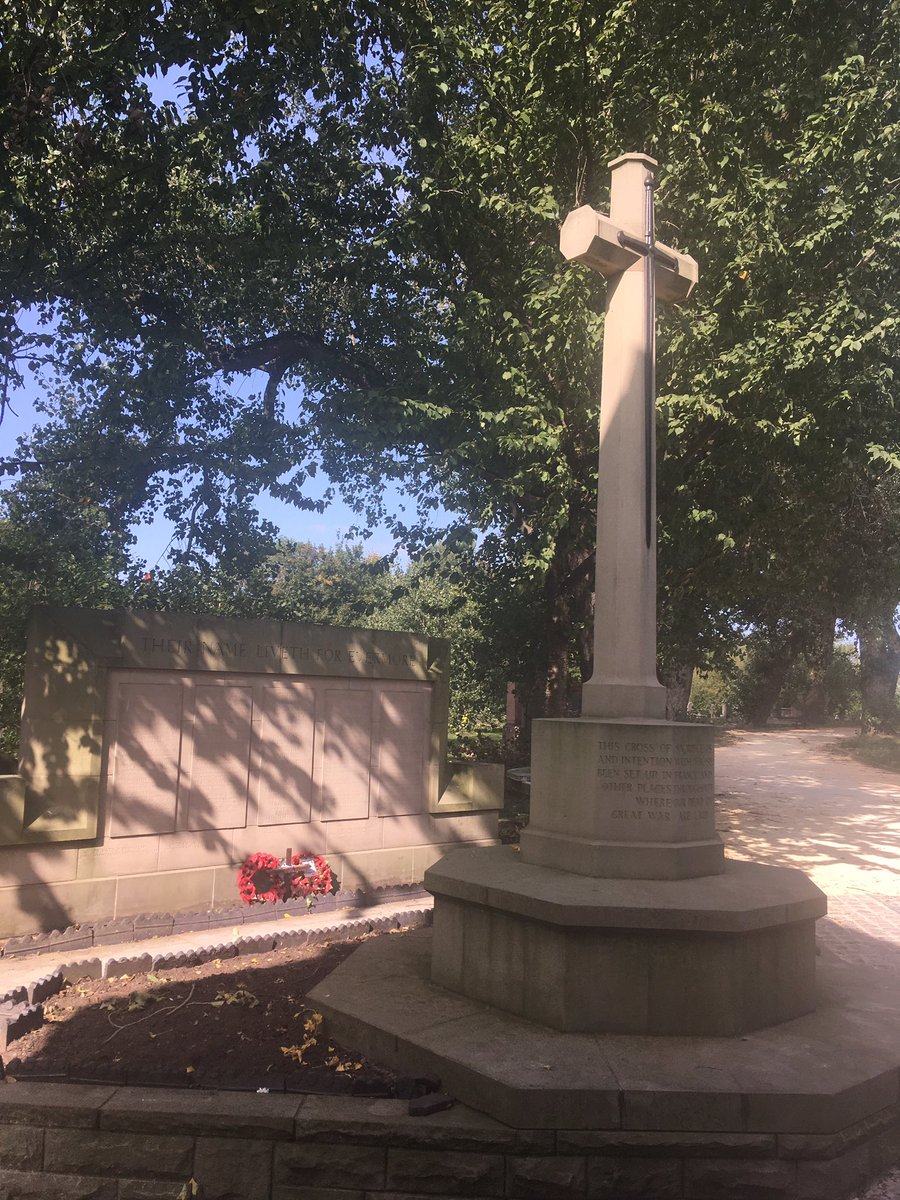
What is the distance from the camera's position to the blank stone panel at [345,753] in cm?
890

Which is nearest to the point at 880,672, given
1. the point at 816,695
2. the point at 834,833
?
the point at 816,695

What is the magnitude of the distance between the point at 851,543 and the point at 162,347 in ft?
44.4

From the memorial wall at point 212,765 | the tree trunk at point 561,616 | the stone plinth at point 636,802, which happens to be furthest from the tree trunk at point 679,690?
the stone plinth at point 636,802

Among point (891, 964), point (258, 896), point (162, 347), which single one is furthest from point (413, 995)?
point (162, 347)

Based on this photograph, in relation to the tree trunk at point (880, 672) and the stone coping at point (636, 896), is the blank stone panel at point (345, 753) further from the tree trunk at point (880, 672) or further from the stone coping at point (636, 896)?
the tree trunk at point (880, 672)

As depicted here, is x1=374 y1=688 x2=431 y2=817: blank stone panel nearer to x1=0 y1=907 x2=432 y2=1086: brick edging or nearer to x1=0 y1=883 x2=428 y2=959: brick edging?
x1=0 y1=883 x2=428 y2=959: brick edging

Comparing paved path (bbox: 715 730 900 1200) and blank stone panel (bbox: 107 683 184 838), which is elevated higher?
blank stone panel (bbox: 107 683 184 838)

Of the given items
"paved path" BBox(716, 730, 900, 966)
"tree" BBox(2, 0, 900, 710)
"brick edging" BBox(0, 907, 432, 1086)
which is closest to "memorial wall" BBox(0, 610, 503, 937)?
"brick edging" BBox(0, 907, 432, 1086)

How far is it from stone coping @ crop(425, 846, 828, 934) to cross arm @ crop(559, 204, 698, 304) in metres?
4.27

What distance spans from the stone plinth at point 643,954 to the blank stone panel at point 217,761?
375 centimetres

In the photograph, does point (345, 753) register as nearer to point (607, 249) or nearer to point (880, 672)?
point (607, 249)

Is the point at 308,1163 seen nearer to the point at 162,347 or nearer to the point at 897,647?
the point at 162,347

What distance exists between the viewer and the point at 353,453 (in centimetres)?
1422

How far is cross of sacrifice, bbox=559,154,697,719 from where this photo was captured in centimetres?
588
